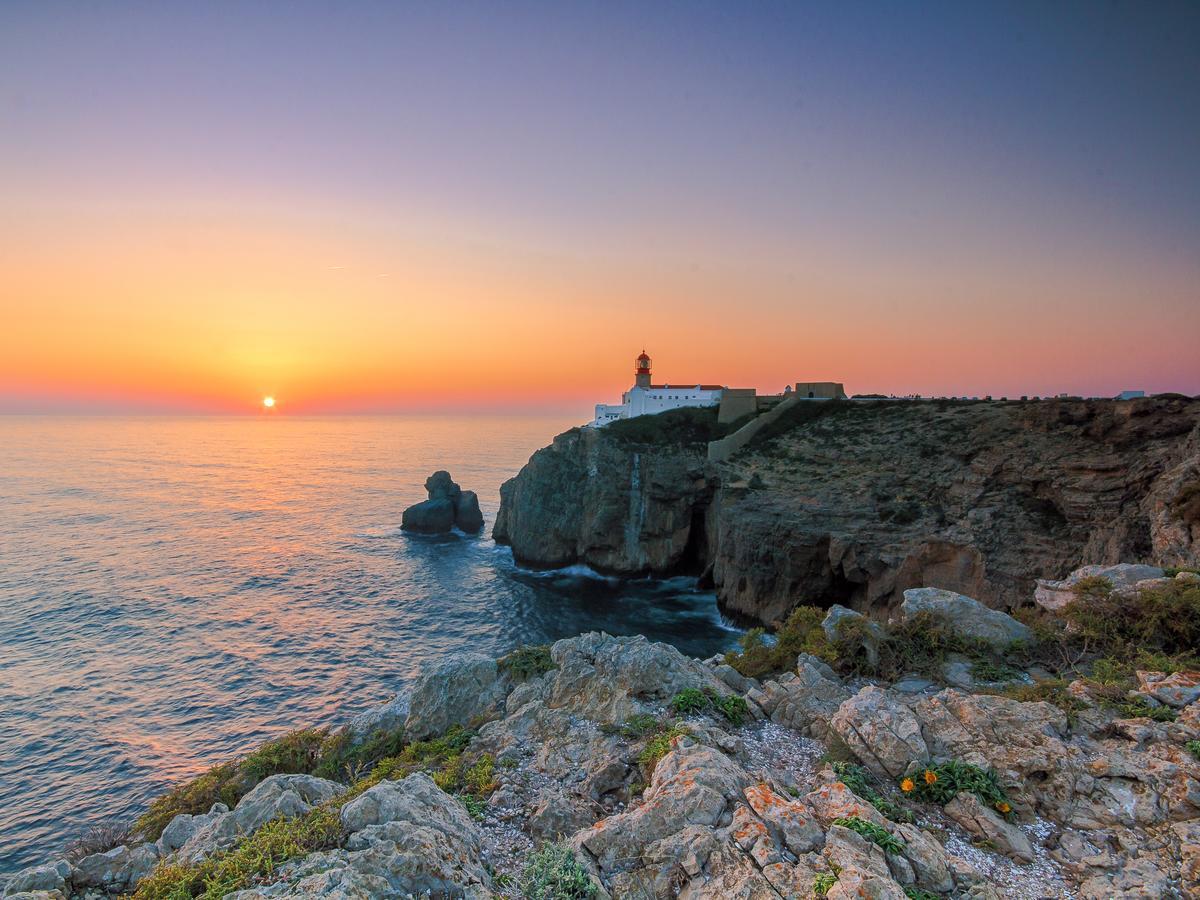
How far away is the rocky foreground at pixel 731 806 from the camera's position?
211 inches

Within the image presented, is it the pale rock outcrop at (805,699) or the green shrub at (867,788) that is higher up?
the green shrub at (867,788)

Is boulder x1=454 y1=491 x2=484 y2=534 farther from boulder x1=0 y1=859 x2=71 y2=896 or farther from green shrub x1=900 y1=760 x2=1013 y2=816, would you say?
green shrub x1=900 y1=760 x2=1013 y2=816

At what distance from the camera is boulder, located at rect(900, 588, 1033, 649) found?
12148 mm

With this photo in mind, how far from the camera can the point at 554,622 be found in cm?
3569

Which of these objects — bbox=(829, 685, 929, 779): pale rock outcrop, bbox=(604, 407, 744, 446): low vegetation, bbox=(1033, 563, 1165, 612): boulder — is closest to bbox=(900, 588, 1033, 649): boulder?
bbox=(1033, 563, 1165, 612): boulder

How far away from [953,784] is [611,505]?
131ft

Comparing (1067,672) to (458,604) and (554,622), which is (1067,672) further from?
(458,604)

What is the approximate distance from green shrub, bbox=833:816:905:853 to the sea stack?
54.7m

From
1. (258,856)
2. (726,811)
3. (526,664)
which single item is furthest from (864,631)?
(258,856)

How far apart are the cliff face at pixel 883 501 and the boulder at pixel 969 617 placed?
10283 millimetres

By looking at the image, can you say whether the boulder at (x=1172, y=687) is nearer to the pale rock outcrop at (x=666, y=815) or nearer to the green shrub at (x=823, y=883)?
the pale rock outcrop at (x=666, y=815)

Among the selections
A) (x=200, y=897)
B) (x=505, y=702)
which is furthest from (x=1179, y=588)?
(x=200, y=897)

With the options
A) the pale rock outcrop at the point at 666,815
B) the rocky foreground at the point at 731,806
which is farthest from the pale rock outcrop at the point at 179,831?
the pale rock outcrop at the point at 666,815

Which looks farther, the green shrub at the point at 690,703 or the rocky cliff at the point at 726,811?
the green shrub at the point at 690,703
